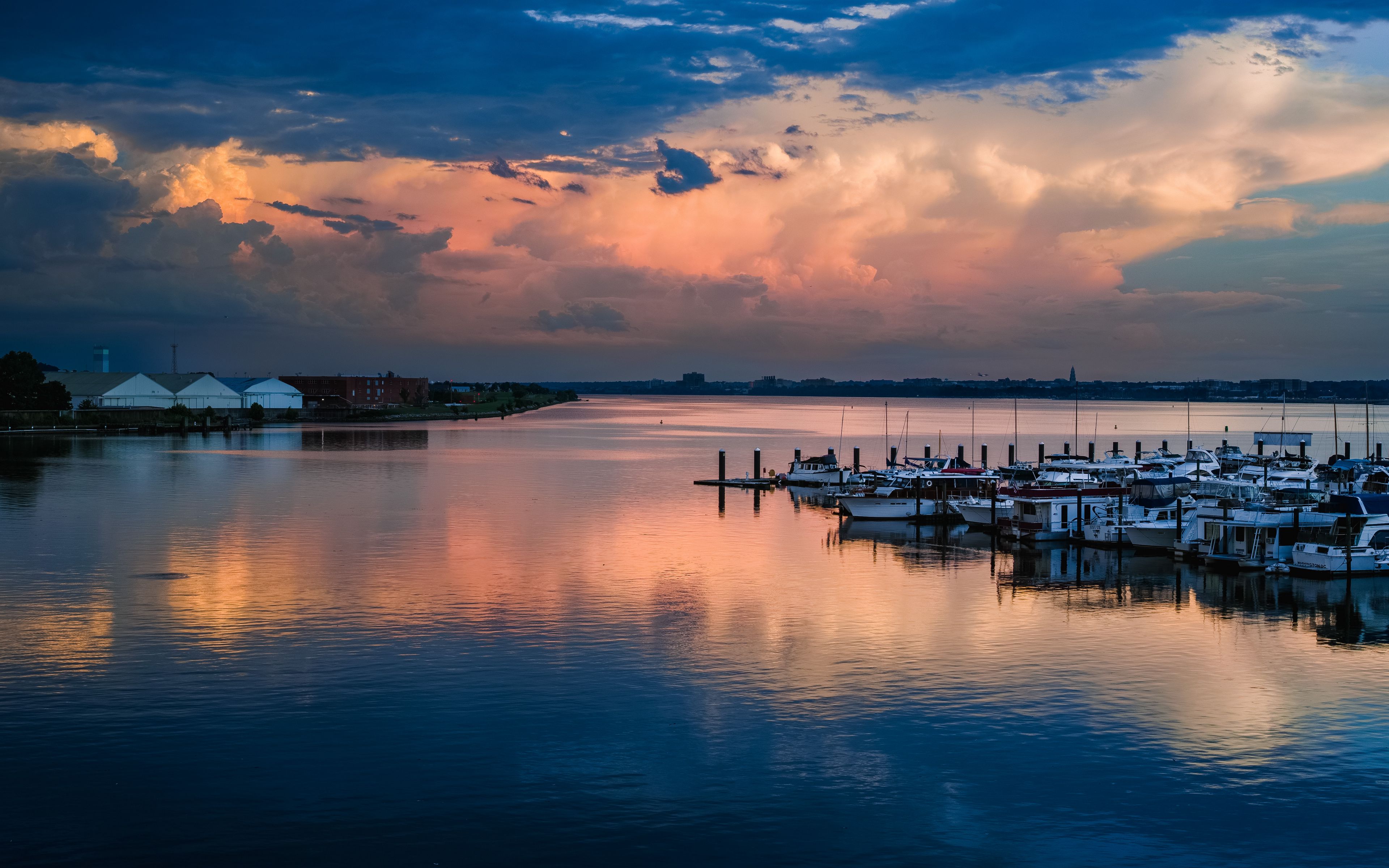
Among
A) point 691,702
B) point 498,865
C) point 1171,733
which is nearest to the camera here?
point 498,865

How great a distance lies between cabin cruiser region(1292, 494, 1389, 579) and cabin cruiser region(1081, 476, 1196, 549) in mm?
5529

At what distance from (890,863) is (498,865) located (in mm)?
5836

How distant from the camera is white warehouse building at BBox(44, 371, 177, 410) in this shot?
165m

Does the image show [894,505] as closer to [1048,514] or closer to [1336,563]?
[1048,514]

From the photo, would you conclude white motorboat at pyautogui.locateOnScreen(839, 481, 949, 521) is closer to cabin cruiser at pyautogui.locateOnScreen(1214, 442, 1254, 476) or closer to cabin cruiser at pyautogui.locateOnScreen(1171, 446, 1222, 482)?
cabin cruiser at pyautogui.locateOnScreen(1171, 446, 1222, 482)

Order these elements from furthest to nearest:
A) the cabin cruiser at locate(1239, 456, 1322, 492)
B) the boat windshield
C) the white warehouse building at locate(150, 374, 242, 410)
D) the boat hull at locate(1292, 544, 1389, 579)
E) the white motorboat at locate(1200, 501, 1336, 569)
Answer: the white warehouse building at locate(150, 374, 242, 410) → the cabin cruiser at locate(1239, 456, 1322, 492) → the white motorboat at locate(1200, 501, 1336, 569) → the boat windshield → the boat hull at locate(1292, 544, 1389, 579)

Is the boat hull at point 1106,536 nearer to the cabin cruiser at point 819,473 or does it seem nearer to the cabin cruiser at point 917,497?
the cabin cruiser at point 917,497

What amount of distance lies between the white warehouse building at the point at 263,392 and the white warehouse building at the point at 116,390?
57.6 ft

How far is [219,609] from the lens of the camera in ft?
112

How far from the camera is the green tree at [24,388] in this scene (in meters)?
144

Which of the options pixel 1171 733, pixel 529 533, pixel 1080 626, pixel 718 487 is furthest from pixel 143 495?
pixel 1171 733

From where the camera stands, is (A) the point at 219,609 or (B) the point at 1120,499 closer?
(A) the point at 219,609

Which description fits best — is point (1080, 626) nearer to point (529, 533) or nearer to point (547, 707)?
point (547, 707)

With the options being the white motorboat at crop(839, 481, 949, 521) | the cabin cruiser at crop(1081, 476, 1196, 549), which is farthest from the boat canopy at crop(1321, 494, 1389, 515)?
the white motorboat at crop(839, 481, 949, 521)
